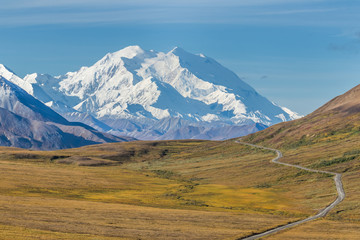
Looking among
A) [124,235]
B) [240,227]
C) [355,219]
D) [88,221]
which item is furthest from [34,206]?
[355,219]

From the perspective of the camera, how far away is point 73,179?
195 meters

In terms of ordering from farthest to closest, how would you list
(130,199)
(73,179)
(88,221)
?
(73,179) < (130,199) < (88,221)

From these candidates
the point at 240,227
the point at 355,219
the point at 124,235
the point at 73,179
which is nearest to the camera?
the point at 124,235

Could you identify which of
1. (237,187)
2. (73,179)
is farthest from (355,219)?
(73,179)

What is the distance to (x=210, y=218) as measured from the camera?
109625mm

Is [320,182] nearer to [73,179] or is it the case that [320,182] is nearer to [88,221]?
[73,179]

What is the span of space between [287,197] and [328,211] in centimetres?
3773

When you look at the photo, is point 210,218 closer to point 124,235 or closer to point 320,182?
point 124,235

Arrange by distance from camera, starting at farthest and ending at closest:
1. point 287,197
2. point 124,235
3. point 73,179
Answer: point 73,179 < point 287,197 < point 124,235

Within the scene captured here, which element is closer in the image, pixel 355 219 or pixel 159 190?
pixel 355 219

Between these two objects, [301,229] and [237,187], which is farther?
[237,187]

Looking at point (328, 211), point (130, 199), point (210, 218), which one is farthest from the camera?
point (130, 199)

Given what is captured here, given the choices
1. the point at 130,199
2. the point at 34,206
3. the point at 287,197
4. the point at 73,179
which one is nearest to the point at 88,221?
the point at 34,206

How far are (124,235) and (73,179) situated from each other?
113 meters
